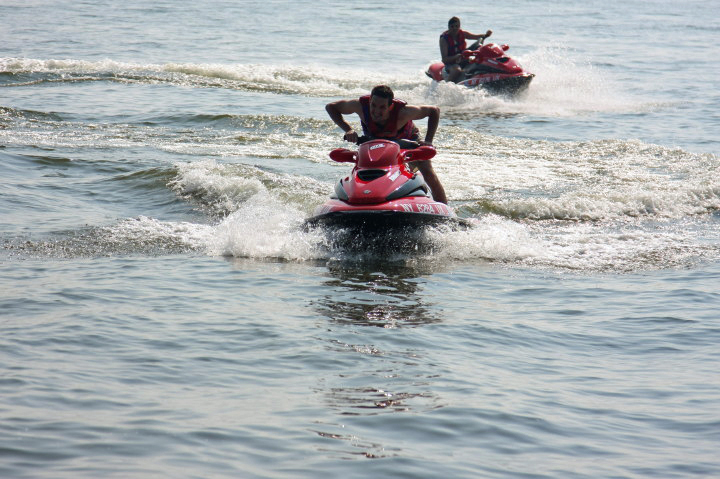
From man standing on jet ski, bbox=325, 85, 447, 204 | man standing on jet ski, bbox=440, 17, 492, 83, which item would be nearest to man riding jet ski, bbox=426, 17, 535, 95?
man standing on jet ski, bbox=440, 17, 492, 83

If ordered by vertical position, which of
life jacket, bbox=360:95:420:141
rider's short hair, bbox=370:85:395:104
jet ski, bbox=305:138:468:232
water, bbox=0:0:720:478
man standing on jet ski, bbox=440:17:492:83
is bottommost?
water, bbox=0:0:720:478

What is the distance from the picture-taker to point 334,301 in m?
7.29

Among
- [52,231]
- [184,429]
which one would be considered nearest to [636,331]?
[184,429]

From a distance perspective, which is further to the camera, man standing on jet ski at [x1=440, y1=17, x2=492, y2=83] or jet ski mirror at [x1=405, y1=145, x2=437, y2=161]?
man standing on jet ski at [x1=440, y1=17, x2=492, y2=83]

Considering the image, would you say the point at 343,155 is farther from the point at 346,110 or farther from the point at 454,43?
the point at 454,43

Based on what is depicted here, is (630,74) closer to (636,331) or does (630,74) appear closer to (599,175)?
(599,175)

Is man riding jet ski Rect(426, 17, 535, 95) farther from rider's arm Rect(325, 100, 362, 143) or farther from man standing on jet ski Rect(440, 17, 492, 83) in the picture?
rider's arm Rect(325, 100, 362, 143)

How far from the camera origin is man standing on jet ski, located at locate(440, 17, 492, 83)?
2011cm

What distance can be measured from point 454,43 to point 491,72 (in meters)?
1.15

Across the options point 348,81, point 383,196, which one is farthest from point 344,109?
point 348,81

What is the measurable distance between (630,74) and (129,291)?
73.5 feet

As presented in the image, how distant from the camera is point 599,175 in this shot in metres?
13.9

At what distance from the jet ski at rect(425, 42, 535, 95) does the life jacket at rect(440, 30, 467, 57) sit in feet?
0.50

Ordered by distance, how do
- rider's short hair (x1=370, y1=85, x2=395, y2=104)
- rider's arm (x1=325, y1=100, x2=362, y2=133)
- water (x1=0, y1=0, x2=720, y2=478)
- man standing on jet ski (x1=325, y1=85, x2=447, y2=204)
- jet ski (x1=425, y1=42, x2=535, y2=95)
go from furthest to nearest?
jet ski (x1=425, y1=42, x2=535, y2=95) → rider's arm (x1=325, y1=100, x2=362, y2=133) → man standing on jet ski (x1=325, y1=85, x2=447, y2=204) → rider's short hair (x1=370, y1=85, x2=395, y2=104) → water (x1=0, y1=0, x2=720, y2=478)
